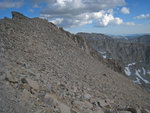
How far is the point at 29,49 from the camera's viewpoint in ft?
52.0

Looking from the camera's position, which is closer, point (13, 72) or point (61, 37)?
point (13, 72)

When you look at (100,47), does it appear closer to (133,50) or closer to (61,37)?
(133,50)

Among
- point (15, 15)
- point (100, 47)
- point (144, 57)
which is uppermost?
point (15, 15)

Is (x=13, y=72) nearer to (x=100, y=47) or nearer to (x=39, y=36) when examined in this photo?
(x=39, y=36)

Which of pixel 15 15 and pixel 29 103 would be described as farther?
pixel 15 15

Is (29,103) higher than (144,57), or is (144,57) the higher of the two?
(29,103)

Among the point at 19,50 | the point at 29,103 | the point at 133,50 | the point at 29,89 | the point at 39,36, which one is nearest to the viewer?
the point at 29,103

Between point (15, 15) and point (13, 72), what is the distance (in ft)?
61.2

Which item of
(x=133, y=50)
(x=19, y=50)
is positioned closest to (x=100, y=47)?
(x=133, y=50)

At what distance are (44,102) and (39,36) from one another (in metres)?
14.5

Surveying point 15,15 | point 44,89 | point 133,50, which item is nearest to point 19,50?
point 44,89

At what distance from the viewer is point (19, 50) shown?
14.7 meters

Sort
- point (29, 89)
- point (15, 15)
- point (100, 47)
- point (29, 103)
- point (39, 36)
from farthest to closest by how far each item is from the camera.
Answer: point (100, 47), point (15, 15), point (39, 36), point (29, 89), point (29, 103)

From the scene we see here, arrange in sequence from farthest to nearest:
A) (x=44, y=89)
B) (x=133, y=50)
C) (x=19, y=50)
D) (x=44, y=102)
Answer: (x=133, y=50) → (x=19, y=50) → (x=44, y=89) → (x=44, y=102)
